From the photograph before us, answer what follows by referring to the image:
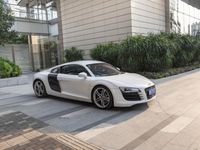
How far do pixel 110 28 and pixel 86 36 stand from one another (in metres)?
2.41

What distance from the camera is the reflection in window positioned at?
1714 cm

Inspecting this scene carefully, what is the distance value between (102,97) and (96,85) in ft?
1.12

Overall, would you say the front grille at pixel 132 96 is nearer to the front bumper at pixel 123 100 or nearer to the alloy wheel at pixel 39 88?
the front bumper at pixel 123 100

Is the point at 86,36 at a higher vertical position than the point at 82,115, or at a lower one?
higher

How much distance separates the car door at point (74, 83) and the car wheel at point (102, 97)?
25 cm

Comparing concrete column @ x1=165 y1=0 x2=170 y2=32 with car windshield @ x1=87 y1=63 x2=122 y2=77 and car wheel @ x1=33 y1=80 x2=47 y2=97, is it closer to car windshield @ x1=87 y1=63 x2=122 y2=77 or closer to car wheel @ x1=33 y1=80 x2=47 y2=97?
car windshield @ x1=87 y1=63 x2=122 y2=77

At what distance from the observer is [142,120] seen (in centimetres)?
461

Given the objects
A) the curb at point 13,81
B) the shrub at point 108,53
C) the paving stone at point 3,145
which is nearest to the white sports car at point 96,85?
the paving stone at point 3,145

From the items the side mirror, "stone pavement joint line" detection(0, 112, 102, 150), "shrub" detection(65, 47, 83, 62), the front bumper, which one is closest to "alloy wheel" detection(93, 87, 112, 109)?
the front bumper

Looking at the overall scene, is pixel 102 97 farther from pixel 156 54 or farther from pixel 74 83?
pixel 156 54

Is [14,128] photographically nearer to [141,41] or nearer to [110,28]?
[141,41]

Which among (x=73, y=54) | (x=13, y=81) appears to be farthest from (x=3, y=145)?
(x=73, y=54)

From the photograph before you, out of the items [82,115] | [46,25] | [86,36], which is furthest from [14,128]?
[46,25]

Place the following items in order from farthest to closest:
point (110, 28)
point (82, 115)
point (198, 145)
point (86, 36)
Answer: point (86, 36), point (110, 28), point (82, 115), point (198, 145)
